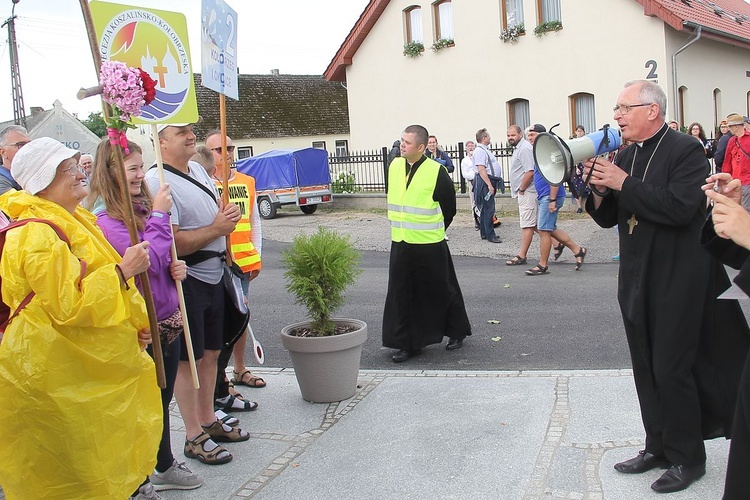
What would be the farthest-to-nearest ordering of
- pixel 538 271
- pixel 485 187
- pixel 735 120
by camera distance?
pixel 485 187
pixel 735 120
pixel 538 271

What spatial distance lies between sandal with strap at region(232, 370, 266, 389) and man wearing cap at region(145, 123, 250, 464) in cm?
133

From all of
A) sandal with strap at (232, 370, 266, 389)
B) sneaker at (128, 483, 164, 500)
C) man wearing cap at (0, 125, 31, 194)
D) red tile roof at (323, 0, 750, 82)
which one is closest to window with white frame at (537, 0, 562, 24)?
red tile roof at (323, 0, 750, 82)

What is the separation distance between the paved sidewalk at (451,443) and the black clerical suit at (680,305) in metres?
0.38

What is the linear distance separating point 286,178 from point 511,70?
776cm

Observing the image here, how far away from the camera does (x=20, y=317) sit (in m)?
3.10

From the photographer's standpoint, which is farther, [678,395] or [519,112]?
[519,112]

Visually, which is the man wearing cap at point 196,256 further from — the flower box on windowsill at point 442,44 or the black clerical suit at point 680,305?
the flower box on windowsill at point 442,44

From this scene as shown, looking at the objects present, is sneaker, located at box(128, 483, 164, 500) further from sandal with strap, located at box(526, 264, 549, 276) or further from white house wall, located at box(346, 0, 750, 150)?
white house wall, located at box(346, 0, 750, 150)

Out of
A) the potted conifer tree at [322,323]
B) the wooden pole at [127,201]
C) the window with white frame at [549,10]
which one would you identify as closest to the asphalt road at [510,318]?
the potted conifer tree at [322,323]

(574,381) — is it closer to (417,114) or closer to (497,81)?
(497,81)

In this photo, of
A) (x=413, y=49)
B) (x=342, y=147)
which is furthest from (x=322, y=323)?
(x=342, y=147)

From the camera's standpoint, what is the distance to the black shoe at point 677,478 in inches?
149

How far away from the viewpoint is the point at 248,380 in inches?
237

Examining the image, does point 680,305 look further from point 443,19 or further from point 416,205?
point 443,19
